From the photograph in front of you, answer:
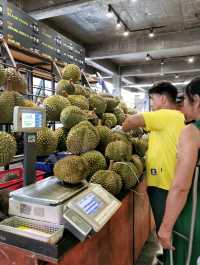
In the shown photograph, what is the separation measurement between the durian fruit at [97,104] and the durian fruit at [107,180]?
67 centimetres

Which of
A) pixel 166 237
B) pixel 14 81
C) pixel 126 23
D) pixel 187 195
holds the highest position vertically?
pixel 126 23

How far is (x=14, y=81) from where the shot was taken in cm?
149

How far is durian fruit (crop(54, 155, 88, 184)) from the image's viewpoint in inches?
52.1

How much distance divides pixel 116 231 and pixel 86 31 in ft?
19.1

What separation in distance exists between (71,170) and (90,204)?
21 centimetres

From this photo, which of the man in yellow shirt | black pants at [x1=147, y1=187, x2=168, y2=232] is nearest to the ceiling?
the man in yellow shirt

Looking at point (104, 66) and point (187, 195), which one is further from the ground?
point (104, 66)

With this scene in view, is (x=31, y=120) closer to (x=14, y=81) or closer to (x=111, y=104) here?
(x=14, y=81)

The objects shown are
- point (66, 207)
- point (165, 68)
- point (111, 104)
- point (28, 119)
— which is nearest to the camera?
point (66, 207)

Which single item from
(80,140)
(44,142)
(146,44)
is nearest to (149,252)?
(80,140)

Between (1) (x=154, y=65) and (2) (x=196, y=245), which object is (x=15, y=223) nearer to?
(2) (x=196, y=245)

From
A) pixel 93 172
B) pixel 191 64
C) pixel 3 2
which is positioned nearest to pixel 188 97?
pixel 93 172

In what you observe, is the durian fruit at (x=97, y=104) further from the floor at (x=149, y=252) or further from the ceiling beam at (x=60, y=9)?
the ceiling beam at (x=60, y=9)

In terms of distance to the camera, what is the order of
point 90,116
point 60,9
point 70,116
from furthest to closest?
1. point 60,9
2. point 90,116
3. point 70,116
